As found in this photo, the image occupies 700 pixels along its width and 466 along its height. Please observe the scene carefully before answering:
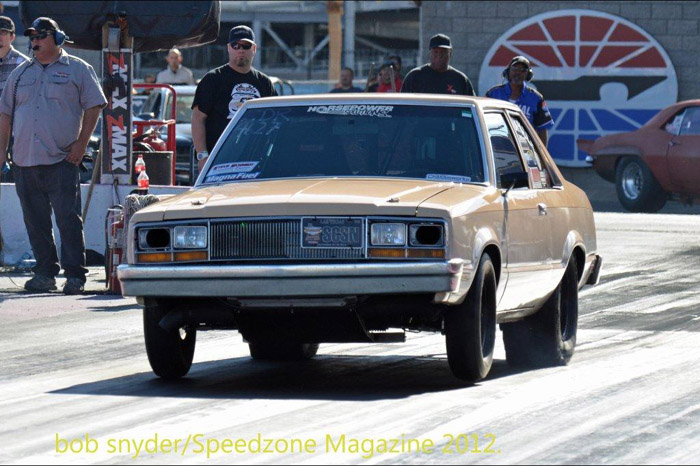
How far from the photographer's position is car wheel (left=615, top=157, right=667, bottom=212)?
76.8ft

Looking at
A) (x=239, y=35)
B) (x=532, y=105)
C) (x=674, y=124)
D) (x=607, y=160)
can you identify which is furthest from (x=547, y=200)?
(x=607, y=160)

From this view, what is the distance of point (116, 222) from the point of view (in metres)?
12.7

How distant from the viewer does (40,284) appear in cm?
1330

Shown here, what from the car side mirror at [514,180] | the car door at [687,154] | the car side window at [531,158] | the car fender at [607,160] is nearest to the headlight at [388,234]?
the car side mirror at [514,180]

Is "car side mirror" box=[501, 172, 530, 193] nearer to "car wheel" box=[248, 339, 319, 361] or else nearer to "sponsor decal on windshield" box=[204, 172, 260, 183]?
"sponsor decal on windshield" box=[204, 172, 260, 183]

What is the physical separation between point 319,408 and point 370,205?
0.99 meters

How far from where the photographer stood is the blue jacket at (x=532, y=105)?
14.8 meters

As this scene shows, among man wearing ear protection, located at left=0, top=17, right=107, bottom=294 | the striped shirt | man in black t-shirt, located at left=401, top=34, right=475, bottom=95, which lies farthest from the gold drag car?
the striped shirt

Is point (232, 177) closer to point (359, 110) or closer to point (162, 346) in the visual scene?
point (359, 110)

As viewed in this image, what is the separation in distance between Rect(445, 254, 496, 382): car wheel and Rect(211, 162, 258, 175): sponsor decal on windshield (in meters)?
1.47

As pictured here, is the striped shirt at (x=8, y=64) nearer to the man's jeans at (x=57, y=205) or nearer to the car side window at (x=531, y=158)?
the man's jeans at (x=57, y=205)

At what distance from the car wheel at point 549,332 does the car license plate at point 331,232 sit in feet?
6.20

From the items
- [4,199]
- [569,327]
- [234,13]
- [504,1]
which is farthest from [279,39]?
[569,327]

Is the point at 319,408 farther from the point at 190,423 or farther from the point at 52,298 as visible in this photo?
the point at 52,298
